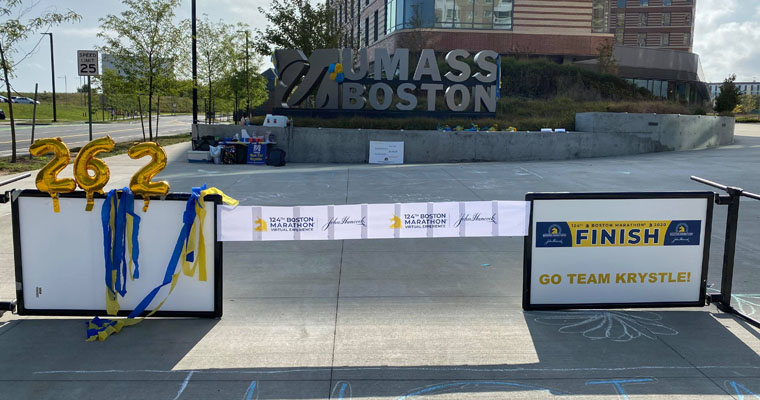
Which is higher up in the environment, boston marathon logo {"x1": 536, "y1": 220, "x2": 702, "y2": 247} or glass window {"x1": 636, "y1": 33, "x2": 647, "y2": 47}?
glass window {"x1": 636, "y1": 33, "x2": 647, "y2": 47}

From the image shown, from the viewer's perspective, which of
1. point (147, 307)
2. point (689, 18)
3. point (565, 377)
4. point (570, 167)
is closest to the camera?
point (565, 377)

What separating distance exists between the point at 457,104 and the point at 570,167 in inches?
288

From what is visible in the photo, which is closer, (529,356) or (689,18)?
(529,356)

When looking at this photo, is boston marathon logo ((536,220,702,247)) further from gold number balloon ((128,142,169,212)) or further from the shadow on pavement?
gold number balloon ((128,142,169,212))

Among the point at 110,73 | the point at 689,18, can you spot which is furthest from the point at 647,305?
the point at 689,18

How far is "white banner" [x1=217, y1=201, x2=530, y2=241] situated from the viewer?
5672 millimetres

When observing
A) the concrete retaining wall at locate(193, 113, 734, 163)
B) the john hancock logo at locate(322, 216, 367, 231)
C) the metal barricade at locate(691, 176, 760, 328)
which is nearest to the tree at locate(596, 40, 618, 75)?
the concrete retaining wall at locate(193, 113, 734, 163)

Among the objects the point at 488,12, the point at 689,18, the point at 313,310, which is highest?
the point at 689,18

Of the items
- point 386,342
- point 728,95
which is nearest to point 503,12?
point 728,95

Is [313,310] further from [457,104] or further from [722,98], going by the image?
[722,98]

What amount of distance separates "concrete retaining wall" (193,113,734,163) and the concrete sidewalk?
14005mm

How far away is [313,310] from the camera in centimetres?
594

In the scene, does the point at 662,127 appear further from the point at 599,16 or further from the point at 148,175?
the point at 148,175

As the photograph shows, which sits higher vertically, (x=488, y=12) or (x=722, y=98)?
(x=488, y=12)
